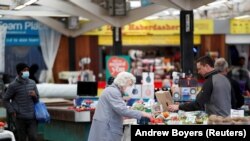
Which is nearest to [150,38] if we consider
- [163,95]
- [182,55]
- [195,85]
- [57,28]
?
[57,28]

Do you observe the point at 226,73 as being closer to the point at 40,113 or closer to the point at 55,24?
the point at 40,113

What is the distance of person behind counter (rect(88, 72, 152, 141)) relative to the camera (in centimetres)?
810

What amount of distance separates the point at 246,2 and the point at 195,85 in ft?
24.8

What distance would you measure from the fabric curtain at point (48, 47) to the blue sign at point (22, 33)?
0.71 ft

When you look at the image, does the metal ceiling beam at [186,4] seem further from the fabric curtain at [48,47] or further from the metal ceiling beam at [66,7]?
the fabric curtain at [48,47]

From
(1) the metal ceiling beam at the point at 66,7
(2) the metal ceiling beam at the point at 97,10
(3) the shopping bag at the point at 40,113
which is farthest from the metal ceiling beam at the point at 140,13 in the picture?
(3) the shopping bag at the point at 40,113

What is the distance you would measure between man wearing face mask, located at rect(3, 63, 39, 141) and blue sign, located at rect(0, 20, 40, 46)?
11170mm

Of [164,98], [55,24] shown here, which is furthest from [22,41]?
[164,98]

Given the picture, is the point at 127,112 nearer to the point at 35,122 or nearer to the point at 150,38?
the point at 35,122

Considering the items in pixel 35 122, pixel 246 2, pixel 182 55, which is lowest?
pixel 35 122

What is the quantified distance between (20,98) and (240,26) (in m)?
13.6

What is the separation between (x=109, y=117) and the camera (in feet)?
26.8

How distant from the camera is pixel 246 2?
1814cm

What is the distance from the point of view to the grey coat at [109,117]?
26.6 ft
